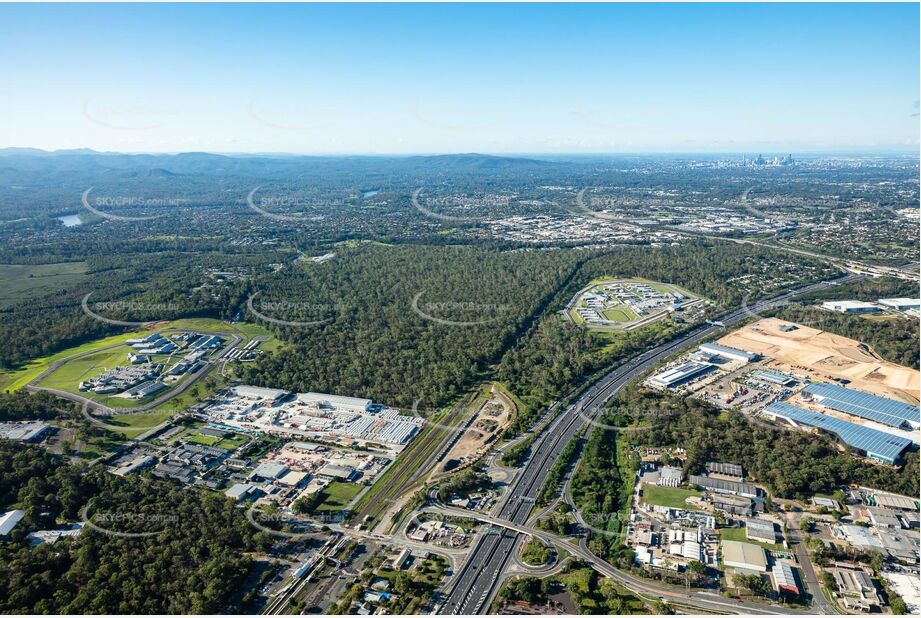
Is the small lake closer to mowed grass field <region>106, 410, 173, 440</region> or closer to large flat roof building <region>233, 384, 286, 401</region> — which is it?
mowed grass field <region>106, 410, 173, 440</region>

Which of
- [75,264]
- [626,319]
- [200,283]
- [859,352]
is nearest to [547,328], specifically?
[626,319]

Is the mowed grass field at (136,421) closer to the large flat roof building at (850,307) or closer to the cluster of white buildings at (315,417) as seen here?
the cluster of white buildings at (315,417)

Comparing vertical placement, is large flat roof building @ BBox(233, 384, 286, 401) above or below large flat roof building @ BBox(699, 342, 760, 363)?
below

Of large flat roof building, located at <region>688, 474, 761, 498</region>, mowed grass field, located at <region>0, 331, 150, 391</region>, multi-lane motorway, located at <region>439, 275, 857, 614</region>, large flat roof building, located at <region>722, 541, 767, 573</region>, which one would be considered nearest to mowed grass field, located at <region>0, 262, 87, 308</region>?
mowed grass field, located at <region>0, 331, 150, 391</region>

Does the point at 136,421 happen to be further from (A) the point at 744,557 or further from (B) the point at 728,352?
(B) the point at 728,352

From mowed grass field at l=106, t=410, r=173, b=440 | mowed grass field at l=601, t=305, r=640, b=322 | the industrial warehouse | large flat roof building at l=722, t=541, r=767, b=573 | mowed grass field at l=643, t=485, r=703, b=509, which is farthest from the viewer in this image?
mowed grass field at l=601, t=305, r=640, b=322

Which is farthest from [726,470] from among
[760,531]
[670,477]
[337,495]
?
[337,495]

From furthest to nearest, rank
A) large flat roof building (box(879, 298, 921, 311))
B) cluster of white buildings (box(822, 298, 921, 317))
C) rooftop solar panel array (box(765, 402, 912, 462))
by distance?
large flat roof building (box(879, 298, 921, 311)), cluster of white buildings (box(822, 298, 921, 317)), rooftop solar panel array (box(765, 402, 912, 462))
